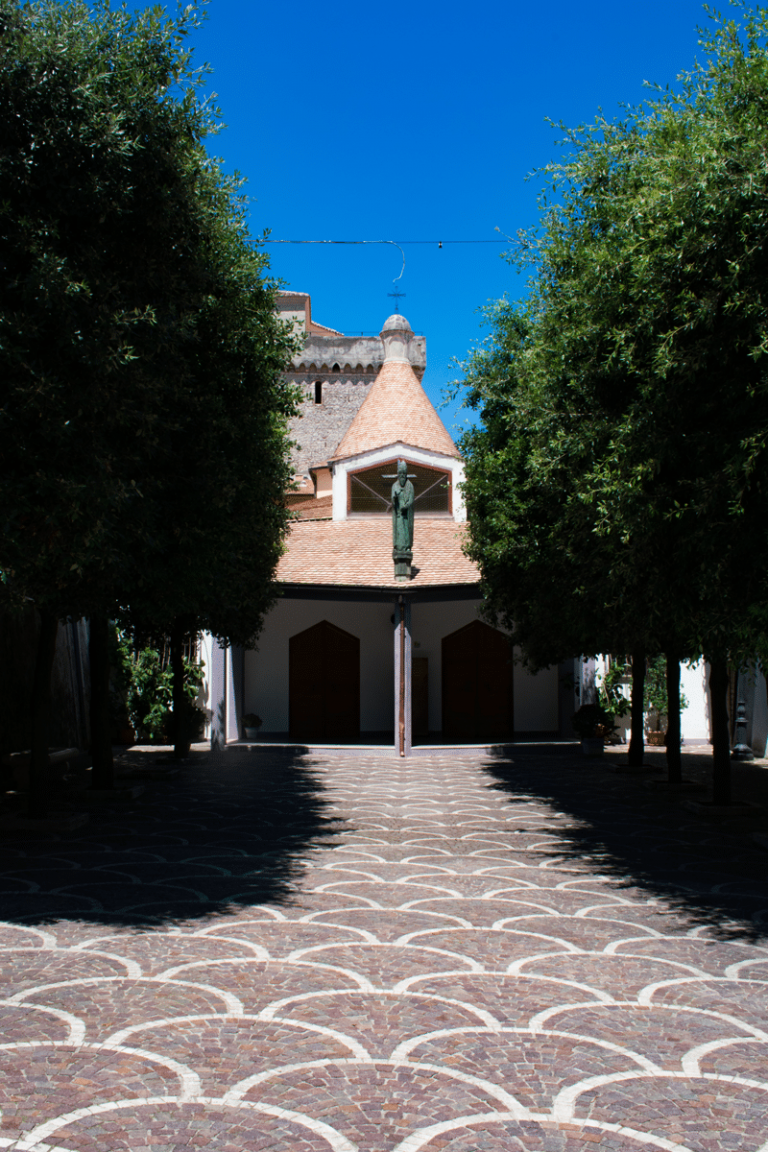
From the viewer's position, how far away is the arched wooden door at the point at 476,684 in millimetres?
22672

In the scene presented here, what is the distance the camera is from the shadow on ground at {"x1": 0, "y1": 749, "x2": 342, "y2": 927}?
639 cm

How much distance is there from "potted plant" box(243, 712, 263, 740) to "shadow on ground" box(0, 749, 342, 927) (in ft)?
26.1

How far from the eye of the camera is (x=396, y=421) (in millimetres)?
27578

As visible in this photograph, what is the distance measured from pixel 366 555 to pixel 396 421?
735 centimetres

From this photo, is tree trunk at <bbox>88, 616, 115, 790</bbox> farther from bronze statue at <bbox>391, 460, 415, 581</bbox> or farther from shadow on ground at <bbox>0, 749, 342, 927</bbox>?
bronze statue at <bbox>391, 460, 415, 581</bbox>

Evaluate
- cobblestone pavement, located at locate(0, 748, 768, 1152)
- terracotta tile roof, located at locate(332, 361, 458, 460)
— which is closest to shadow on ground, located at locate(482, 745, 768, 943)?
cobblestone pavement, located at locate(0, 748, 768, 1152)

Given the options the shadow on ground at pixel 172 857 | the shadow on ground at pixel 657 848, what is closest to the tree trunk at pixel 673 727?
the shadow on ground at pixel 657 848

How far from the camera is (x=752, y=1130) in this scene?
327 centimetres

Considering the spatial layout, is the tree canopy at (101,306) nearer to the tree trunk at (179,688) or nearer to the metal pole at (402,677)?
the tree trunk at (179,688)

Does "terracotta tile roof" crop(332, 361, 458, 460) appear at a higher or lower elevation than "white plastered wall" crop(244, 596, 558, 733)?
higher

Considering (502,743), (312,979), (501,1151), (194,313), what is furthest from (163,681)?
(501,1151)

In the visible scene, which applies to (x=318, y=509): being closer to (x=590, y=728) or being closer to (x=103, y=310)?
(x=590, y=728)

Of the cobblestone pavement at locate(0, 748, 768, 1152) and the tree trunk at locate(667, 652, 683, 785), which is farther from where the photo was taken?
the tree trunk at locate(667, 652, 683, 785)

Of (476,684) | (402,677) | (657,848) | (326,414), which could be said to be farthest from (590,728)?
(326,414)
